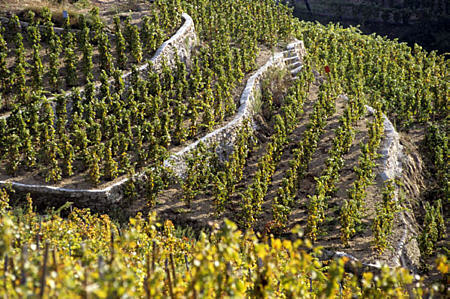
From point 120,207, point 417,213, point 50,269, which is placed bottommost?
point 417,213

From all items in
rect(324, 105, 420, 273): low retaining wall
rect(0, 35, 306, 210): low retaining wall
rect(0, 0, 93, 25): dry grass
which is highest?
rect(0, 0, 93, 25): dry grass

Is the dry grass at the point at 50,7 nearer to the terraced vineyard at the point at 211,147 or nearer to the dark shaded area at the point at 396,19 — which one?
the terraced vineyard at the point at 211,147

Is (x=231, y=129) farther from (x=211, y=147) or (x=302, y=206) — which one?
(x=302, y=206)

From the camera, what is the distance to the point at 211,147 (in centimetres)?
1382

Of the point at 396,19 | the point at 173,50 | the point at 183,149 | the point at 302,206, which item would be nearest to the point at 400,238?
the point at 302,206

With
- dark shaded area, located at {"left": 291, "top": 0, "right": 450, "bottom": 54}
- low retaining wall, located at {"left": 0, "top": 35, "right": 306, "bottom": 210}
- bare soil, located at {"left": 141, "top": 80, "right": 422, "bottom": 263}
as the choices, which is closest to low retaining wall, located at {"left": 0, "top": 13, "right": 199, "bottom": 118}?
low retaining wall, located at {"left": 0, "top": 35, "right": 306, "bottom": 210}

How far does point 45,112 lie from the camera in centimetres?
1252

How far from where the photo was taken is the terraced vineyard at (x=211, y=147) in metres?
11.2

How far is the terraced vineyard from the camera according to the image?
11.2 meters

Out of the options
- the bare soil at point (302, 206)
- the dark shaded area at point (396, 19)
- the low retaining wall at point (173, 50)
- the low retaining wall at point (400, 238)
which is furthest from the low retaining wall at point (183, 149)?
the dark shaded area at point (396, 19)

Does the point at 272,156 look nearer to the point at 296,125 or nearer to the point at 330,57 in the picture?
the point at 296,125

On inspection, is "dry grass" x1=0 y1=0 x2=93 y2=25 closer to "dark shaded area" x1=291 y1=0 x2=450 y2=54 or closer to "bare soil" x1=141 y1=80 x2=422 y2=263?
"bare soil" x1=141 y1=80 x2=422 y2=263

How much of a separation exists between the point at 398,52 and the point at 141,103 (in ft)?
49.9

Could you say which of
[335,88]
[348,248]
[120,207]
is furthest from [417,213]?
[120,207]
